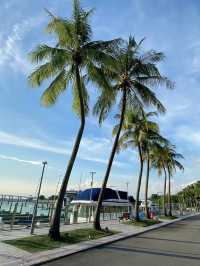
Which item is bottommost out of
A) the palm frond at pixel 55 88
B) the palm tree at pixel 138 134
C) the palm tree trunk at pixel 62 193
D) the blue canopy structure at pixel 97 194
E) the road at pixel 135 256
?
the road at pixel 135 256

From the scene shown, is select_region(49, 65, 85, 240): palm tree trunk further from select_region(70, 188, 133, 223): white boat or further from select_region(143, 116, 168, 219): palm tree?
select_region(70, 188, 133, 223): white boat

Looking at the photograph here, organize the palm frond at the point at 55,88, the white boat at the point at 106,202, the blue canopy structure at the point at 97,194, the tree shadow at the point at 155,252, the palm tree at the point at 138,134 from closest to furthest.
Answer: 1. the tree shadow at the point at 155,252
2. the palm frond at the point at 55,88
3. the palm tree at the point at 138,134
4. the white boat at the point at 106,202
5. the blue canopy structure at the point at 97,194

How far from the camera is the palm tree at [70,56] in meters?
17.5

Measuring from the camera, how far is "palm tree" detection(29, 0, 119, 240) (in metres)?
17.5

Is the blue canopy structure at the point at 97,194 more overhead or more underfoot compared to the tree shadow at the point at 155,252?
more overhead

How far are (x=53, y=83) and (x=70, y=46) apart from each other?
2241 mm

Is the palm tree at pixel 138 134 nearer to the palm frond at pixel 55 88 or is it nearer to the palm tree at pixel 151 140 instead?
the palm tree at pixel 151 140

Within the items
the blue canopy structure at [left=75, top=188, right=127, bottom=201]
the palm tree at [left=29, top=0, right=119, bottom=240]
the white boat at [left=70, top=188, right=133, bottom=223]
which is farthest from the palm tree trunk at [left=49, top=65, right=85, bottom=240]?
the blue canopy structure at [left=75, top=188, right=127, bottom=201]

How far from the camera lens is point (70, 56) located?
1772 centimetres

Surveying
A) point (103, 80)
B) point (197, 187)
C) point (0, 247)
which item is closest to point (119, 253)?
point (0, 247)

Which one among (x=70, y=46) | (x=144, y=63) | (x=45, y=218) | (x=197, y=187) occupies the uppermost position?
(x=197, y=187)

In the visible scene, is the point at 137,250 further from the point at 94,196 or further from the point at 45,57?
the point at 94,196

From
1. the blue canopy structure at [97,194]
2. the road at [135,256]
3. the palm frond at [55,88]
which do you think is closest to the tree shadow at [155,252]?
the road at [135,256]

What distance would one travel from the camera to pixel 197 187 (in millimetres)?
129875
